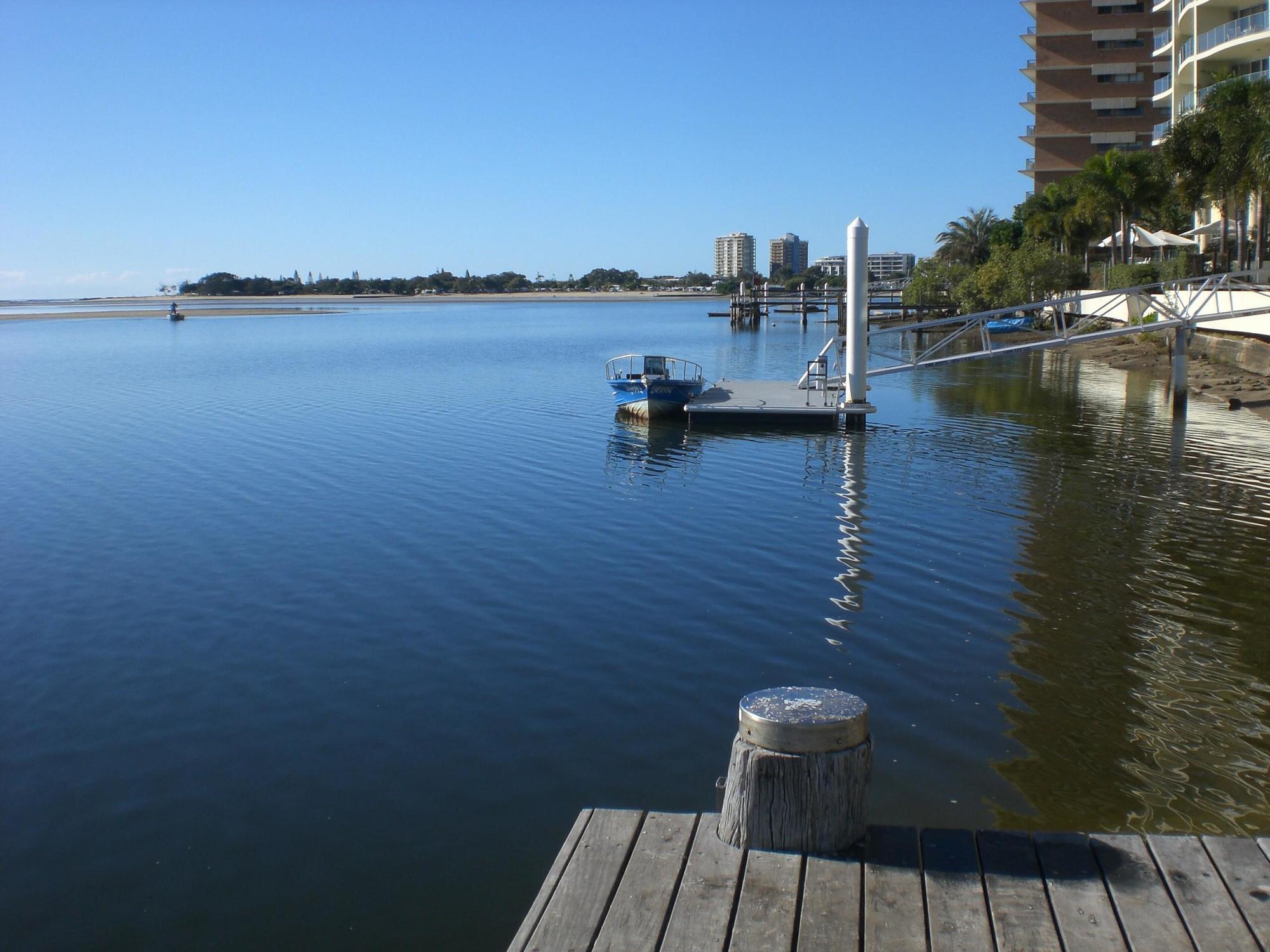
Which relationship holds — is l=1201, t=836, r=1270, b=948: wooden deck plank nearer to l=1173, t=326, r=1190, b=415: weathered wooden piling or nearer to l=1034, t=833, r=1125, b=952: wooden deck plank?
l=1034, t=833, r=1125, b=952: wooden deck plank

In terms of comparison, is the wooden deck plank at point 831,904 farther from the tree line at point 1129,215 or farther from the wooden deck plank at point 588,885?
the tree line at point 1129,215

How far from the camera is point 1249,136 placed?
1604 inches

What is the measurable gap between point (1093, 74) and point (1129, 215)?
38333mm

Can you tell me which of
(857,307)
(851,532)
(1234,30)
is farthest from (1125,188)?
(851,532)

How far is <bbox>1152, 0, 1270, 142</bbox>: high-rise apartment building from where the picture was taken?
5462 centimetres

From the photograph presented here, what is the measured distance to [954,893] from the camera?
16.7 ft

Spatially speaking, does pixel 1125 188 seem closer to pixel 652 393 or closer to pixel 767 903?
pixel 652 393

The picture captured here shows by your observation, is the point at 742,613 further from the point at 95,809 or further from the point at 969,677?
the point at 95,809

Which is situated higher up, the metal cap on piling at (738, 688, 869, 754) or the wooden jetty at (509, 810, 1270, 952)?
the metal cap on piling at (738, 688, 869, 754)

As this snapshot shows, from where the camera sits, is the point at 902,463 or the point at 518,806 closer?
the point at 518,806

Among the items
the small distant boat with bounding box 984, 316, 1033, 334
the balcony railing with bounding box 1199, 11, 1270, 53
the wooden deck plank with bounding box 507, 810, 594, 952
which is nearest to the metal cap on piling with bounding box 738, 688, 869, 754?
the wooden deck plank with bounding box 507, 810, 594, 952

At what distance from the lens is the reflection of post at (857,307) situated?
30562mm

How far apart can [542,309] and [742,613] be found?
18864cm

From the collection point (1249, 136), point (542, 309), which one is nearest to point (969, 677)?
point (1249, 136)
